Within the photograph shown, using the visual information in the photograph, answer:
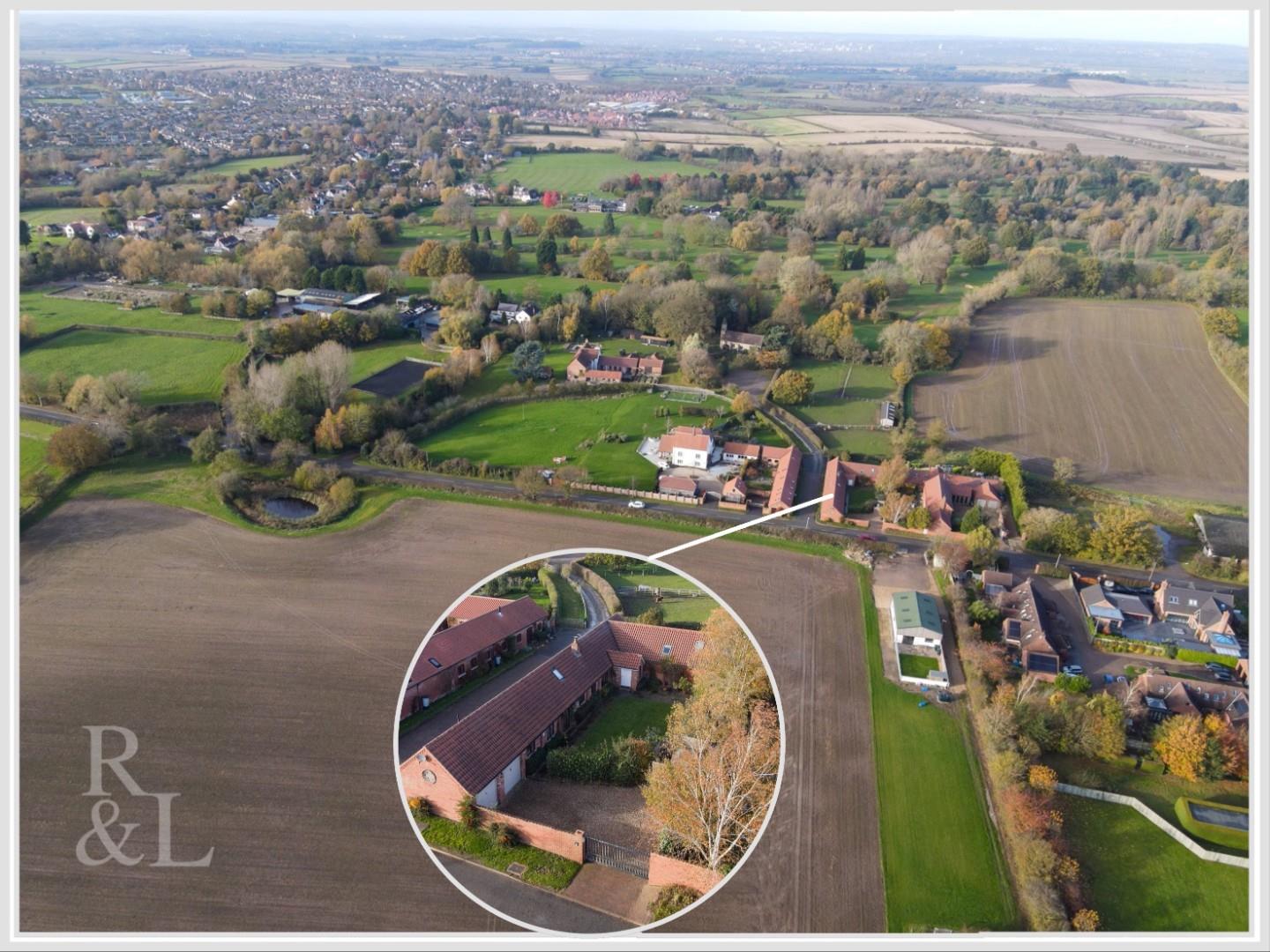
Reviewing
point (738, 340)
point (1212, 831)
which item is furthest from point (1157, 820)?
point (738, 340)

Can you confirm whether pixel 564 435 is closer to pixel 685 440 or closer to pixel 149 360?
pixel 685 440

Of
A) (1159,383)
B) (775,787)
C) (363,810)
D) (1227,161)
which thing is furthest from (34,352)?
(1227,161)

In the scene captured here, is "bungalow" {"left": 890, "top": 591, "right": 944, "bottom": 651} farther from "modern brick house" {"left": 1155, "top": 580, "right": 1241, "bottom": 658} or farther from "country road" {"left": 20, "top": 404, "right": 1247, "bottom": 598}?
"modern brick house" {"left": 1155, "top": 580, "right": 1241, "bottom": 658}

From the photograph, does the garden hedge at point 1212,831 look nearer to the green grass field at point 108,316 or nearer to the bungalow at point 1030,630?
the bungalow at point 1030,630

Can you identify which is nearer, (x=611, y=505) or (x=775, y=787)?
(x=775, y=787)

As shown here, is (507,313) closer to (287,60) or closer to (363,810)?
(363,810)

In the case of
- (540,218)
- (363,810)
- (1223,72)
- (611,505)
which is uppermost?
(1223,72)

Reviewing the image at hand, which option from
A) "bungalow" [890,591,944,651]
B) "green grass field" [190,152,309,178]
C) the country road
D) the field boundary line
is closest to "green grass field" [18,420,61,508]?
the country road
